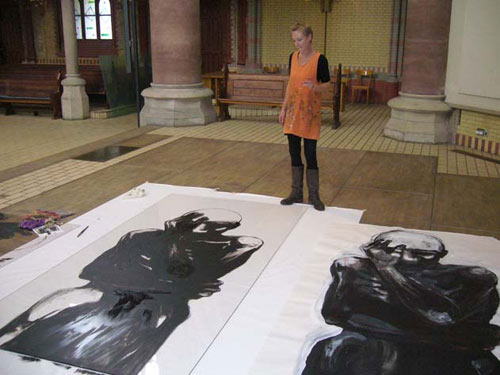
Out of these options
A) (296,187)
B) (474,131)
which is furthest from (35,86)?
(474,131)

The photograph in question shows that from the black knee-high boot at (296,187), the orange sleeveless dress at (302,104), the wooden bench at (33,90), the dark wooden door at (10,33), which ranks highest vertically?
the dark wooden door at (10,33)

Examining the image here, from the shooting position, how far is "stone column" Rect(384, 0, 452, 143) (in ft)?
27.7

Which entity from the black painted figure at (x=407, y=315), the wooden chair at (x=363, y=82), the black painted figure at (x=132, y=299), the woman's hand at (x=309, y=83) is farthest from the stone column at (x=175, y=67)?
the black painted figure at (x=407, y=315)

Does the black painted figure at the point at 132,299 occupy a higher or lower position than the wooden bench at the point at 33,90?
lower

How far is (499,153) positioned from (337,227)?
14.4 ft

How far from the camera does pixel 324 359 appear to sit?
9.17ft

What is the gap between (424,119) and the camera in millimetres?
8750

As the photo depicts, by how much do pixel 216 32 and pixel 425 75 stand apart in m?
8.82

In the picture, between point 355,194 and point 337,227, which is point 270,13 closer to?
point 355,194

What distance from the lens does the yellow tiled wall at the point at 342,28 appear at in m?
14.3

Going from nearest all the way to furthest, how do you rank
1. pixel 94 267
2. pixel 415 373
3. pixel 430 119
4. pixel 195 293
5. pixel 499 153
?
pixel 415 373 < pixel 195 293 < pixel 94 267 < pixel 499 153 < pixel 430 119

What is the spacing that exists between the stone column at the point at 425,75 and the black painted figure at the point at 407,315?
4881mm

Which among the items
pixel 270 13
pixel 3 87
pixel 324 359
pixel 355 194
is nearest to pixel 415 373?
pixel 324 359

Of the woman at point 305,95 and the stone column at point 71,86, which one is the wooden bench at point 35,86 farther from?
the woman at point 305,95
